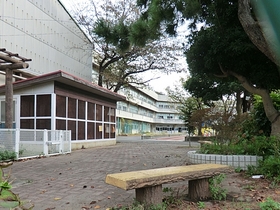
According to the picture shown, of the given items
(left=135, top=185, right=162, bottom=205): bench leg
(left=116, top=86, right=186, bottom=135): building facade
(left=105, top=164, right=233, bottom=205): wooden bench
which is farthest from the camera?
(left=116, top=86, right=186, bottom=135): building facade

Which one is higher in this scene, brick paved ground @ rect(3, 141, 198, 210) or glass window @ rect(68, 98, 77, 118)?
glass window @ rect(68, 98, 77, 118)

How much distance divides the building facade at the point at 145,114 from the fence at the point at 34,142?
20329 millimetres

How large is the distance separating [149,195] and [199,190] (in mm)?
968

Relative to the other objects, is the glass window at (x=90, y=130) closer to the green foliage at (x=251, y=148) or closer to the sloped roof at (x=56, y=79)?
the sloped roof at (x=56, y=79)

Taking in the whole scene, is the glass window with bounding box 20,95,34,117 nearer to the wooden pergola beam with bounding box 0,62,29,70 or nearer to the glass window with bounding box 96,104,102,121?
the wooden pergola beam with bounding box 0,62,29,70

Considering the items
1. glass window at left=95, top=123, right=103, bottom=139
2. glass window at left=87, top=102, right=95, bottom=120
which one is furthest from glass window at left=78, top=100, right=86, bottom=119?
glass window at left=95, top=123, right=103, bottom=139

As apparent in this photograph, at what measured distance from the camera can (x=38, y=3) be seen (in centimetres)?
1594

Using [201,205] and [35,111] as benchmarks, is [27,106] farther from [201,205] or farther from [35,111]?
[201,205]

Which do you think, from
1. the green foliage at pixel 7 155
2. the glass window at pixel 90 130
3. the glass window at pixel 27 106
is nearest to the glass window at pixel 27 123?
the glass window at pixel 27 106

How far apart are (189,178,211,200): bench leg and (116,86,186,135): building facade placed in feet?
89.8

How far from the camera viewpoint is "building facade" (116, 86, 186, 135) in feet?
153

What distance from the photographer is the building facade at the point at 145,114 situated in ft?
153

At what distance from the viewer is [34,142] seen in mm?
9797

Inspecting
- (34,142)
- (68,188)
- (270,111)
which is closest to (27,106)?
(34,142)
